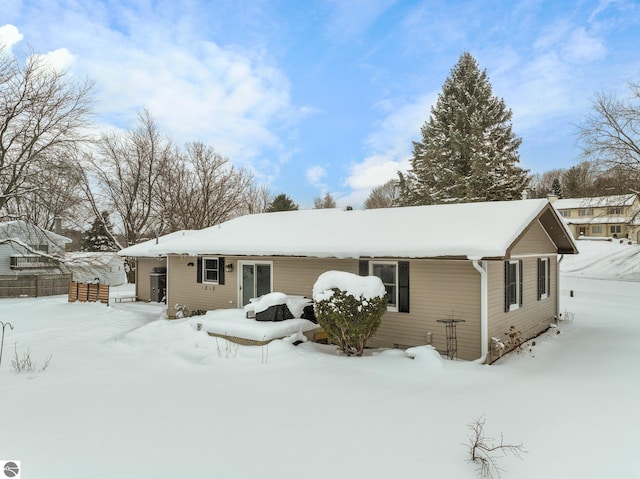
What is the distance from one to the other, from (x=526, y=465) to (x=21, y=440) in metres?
5.39

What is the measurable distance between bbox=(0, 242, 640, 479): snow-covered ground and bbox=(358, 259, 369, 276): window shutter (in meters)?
2.11

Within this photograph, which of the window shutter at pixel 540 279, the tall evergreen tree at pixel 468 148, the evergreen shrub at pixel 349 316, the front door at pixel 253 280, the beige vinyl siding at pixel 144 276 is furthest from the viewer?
the tall evergreen tree at pixel 468 148

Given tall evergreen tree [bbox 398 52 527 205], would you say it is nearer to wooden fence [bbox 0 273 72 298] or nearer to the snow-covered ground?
the snow-covered ground

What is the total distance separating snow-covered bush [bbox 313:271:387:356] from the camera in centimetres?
758

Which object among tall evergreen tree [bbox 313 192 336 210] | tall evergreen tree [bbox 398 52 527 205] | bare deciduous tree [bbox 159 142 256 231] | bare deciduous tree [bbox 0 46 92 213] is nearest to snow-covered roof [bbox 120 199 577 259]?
bare deciduous tree [bbox 0 46 92 213]

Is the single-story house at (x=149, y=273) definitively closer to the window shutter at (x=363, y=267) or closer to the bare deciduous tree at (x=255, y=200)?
the window shutter at (x=363, y=267)

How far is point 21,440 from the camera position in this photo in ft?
Answer: 13.7

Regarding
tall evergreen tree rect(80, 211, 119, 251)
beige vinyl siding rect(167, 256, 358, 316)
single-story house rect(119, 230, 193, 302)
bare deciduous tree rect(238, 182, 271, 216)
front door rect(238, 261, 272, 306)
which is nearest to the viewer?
beige vinyl siding rect(167, 256, 358, 316)

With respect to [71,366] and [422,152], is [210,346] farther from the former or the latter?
[422,152]

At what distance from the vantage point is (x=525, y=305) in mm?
10219

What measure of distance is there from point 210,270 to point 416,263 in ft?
23.7

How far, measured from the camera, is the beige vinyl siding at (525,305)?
8406 mm

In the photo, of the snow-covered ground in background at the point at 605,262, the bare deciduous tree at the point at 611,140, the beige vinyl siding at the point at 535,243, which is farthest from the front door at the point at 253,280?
the snow-covered ground in background at the point at 605,262

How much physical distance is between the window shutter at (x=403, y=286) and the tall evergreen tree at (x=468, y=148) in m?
19.0
